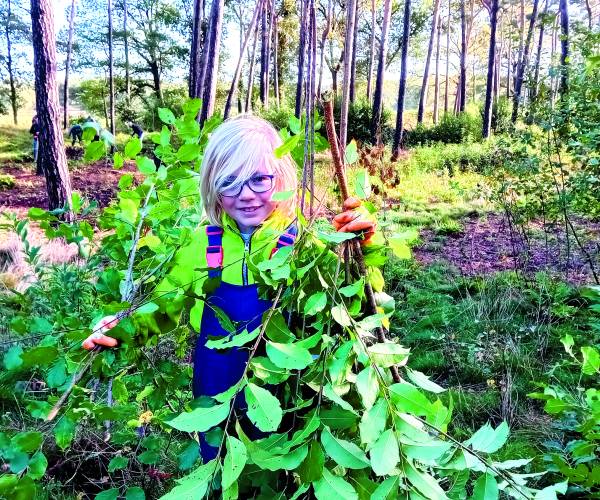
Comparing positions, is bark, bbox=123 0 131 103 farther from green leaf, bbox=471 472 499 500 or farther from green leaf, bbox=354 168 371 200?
green leaf, bbox=471 472 499 500

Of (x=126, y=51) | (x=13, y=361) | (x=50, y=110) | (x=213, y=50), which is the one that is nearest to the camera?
(x=13, y=361)

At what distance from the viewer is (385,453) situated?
2.01 ft

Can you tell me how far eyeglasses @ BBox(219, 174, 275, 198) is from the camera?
136 centimetres

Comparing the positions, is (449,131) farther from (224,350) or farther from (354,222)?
(354,222)

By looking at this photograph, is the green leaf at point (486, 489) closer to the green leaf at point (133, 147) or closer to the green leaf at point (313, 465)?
the green leaf at point (313, 465)

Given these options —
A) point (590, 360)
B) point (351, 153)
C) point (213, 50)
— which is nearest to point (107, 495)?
point (351, 153)

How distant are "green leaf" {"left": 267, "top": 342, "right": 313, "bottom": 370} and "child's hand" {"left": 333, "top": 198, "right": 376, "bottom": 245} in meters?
0.26

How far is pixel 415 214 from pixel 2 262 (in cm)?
602

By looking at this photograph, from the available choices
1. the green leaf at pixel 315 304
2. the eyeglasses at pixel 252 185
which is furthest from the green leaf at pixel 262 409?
the eyeglasses at pixel 252 185

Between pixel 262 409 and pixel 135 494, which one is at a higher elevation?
pixel 262 409

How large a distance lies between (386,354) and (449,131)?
18294 mm

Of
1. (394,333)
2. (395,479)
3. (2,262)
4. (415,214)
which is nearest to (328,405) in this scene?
(395,479)

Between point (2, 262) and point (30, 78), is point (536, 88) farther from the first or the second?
point (30, 78)

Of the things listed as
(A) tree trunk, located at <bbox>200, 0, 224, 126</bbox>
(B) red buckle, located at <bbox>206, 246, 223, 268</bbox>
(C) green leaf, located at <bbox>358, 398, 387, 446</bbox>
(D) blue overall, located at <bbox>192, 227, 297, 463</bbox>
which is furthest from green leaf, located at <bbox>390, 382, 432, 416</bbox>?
(A) tree trunk, located at <bbox>200, 0, 224, 126</bbox>
